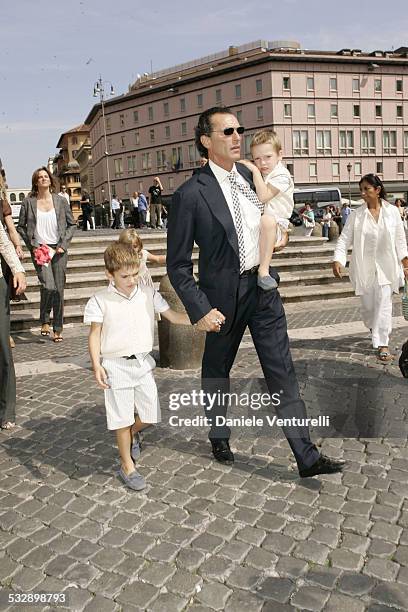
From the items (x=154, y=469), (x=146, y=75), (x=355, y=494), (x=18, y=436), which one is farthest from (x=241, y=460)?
(x=146, y=75)

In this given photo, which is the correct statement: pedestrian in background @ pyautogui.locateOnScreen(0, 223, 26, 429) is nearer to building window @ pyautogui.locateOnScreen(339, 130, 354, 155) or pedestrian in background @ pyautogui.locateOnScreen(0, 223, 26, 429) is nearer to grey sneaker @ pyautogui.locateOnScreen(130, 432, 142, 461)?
grey sneaker @ pyautogui.locateOnScreen(130, 432, 142, 461)

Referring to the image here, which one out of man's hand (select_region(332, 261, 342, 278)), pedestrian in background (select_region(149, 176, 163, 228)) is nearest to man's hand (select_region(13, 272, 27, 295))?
man's hand (select_region(332, 261, 342, 278))

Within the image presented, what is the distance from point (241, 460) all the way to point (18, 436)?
1.77 meters

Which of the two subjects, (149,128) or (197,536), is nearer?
(197,536)

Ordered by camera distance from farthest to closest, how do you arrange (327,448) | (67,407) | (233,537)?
→ 1. (67,407)
2. (327,448)
3. (233,537)

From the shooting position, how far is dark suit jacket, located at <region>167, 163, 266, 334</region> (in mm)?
3311

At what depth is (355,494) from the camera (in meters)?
3.39

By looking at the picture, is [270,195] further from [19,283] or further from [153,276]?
[153,276]

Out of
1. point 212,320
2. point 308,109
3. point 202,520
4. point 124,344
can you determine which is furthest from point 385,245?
point 308,109

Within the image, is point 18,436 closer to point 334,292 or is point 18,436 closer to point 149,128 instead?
point 334,292

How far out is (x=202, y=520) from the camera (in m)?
3.17

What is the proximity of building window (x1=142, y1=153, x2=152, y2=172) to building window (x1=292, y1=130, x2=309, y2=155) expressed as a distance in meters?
19.6

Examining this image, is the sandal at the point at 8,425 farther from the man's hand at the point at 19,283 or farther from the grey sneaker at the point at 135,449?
the grey sneaker at the point at 135,449

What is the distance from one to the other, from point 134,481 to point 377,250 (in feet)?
12.6
